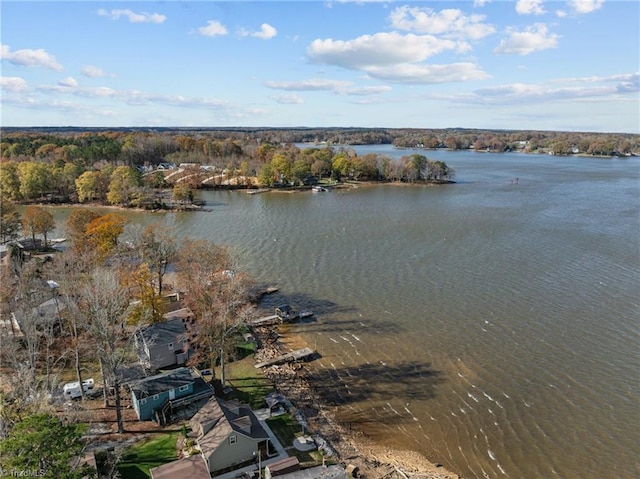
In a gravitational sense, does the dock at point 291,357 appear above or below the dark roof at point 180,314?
below

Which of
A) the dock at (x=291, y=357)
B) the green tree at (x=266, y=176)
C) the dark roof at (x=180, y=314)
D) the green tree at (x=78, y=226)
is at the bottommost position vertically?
the dock at (x=291, y=357)

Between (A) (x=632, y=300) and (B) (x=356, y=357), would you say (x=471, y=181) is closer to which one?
(A) (x=632, y=300)

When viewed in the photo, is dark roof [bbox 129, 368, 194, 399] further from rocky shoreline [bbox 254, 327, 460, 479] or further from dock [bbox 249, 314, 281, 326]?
dock [bbox 249, 314, 281, 326]

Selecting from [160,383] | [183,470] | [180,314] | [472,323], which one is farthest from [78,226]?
[472,323]

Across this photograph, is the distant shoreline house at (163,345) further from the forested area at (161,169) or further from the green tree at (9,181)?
the green tree at (9,181)

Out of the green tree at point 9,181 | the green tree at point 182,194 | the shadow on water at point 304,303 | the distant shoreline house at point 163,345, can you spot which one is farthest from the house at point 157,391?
the green tree at point 9,181

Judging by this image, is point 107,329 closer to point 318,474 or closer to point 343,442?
point 318,474
